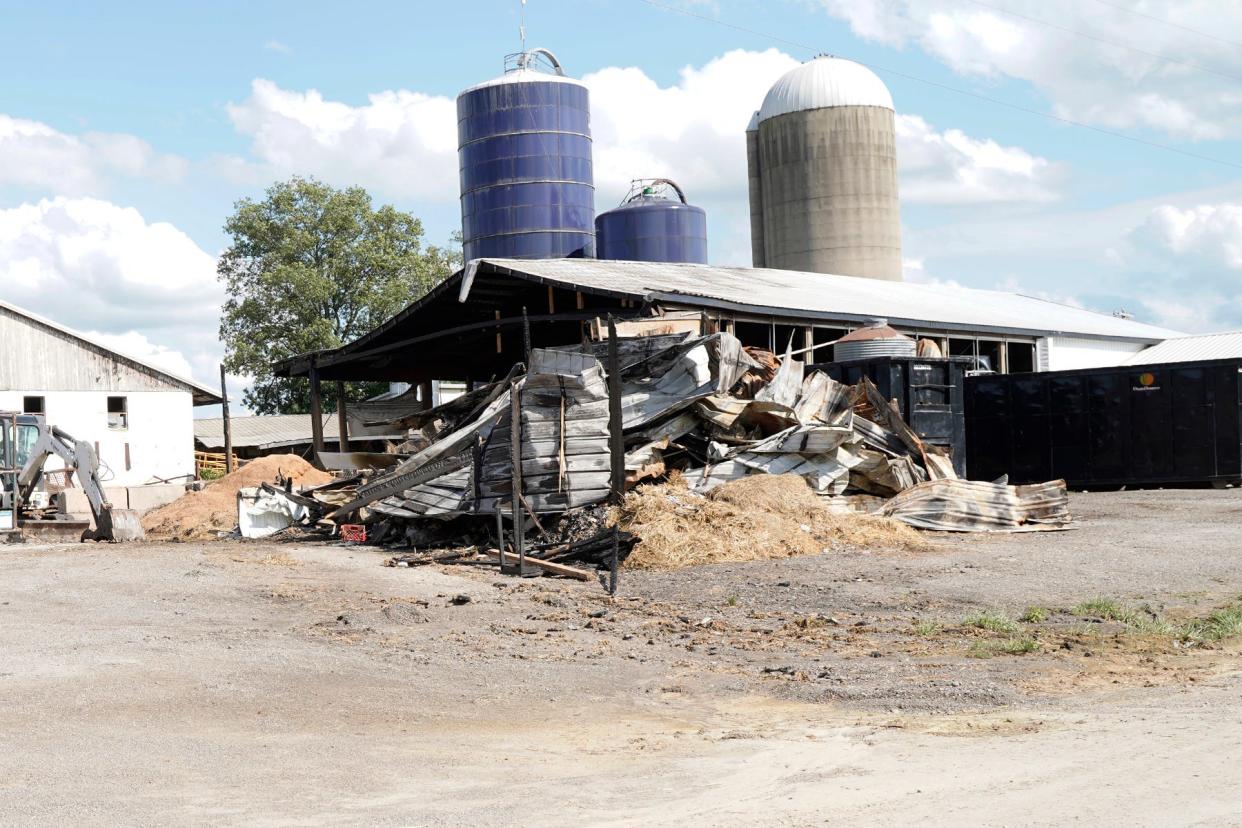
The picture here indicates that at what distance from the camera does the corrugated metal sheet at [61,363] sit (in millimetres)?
39531

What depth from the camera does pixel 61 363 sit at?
4069 centimetres

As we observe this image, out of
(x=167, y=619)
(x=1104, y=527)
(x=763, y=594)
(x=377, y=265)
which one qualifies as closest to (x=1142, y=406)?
(x=1104, y=527)

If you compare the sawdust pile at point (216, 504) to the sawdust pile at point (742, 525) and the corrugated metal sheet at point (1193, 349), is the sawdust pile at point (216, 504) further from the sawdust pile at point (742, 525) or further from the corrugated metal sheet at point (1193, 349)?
the corrugated metal sheet at point (1193, 349)

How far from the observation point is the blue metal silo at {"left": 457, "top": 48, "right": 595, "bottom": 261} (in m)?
43.1

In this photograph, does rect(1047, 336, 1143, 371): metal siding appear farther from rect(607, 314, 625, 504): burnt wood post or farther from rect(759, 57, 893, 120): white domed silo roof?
rect(607, 314, 625, 504): burnt wood post

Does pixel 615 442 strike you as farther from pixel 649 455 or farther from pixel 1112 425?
pixel 1112 425

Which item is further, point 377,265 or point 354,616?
point 377,265

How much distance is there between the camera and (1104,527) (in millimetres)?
17609

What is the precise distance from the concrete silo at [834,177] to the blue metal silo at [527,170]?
7.70 m

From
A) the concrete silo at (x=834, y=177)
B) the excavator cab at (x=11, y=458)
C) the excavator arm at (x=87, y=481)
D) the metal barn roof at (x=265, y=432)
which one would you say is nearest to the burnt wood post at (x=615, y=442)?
the excavator arm at (x=87, y=481)

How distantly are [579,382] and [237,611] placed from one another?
6520 mm

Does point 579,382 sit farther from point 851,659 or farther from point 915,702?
point 915,702

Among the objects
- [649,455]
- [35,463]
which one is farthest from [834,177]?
[35,463]

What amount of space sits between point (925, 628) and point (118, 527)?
53.6 ft
